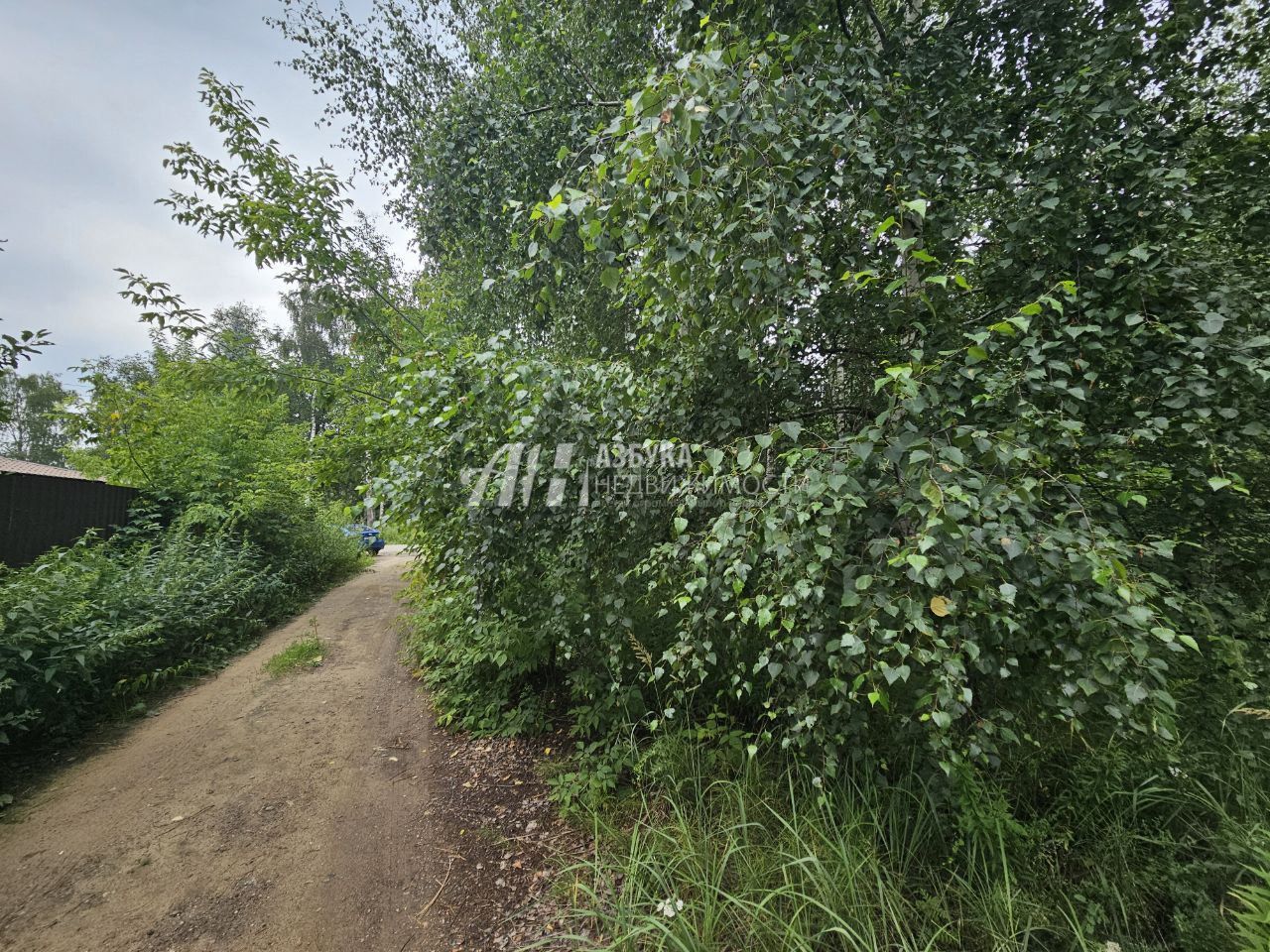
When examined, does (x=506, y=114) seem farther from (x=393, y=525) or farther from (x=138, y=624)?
(x=138, y=624)

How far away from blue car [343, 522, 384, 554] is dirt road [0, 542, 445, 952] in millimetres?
7618

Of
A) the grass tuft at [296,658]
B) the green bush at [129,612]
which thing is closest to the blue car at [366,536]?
the green bush at [129,612]

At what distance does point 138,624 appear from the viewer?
456cm


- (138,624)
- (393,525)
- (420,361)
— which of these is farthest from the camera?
(138,624)

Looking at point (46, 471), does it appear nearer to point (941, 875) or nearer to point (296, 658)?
point (296, 658)

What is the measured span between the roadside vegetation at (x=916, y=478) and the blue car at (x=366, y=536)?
992 centimetres

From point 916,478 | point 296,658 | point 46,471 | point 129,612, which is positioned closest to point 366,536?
point 46,471

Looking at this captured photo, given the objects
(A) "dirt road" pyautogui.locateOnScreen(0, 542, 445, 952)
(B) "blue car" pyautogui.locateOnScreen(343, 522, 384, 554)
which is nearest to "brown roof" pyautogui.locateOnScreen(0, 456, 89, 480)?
(A) "dirt road" pyautogui.locateOnScreen(0, 542, 445, 952)

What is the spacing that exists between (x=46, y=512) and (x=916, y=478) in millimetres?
8448

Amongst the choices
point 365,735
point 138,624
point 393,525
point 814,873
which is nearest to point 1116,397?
point 814,873

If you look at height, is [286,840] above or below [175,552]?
below

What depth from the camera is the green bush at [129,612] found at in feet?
11.6

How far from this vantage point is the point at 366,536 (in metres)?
Result: 14.5

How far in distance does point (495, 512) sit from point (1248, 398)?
9.95 ft
